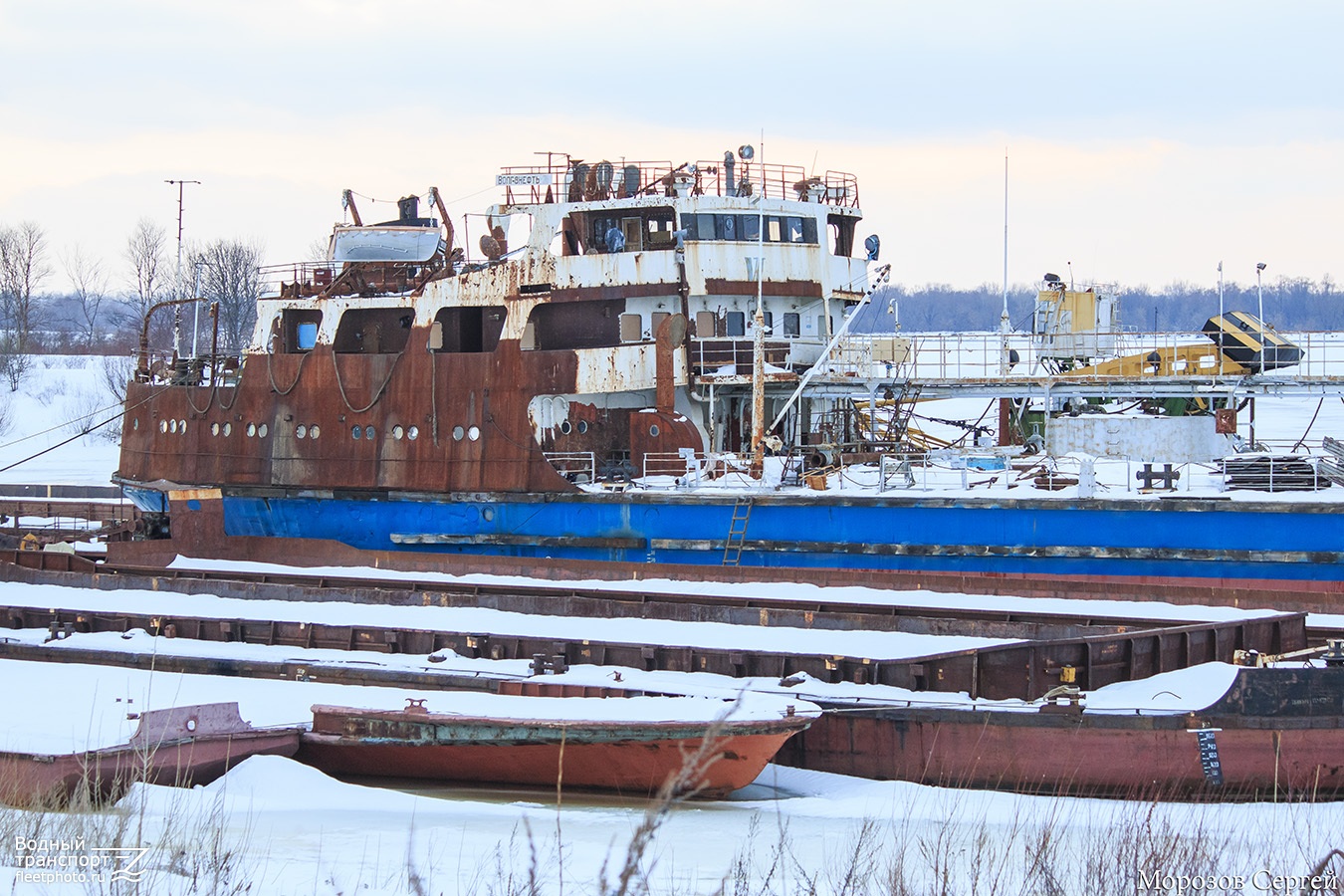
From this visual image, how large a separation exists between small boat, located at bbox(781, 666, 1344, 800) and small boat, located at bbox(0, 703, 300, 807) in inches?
243

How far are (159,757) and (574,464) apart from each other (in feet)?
34.9

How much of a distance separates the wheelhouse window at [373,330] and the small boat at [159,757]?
11826 mm

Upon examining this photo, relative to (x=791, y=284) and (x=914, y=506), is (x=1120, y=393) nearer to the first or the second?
(x=914, y=506)

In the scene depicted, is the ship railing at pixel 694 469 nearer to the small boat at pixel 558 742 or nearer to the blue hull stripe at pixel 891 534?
the blue hull stripe at pixel 891 534

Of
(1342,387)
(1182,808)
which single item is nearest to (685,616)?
(1182,808)

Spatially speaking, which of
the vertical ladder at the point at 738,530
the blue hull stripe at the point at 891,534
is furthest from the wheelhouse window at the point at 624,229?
the vertical ladder at the point at 738,530

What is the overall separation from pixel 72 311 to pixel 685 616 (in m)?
131

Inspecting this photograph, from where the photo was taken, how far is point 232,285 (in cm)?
6419

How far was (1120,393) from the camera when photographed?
2095 centimetres

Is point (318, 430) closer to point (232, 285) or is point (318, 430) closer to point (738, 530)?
point (738, 530)

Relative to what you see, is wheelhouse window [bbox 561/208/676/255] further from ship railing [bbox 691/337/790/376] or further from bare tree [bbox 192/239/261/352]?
bare tree [bbox 192/239/261/352]

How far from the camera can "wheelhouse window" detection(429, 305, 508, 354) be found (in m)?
23.2

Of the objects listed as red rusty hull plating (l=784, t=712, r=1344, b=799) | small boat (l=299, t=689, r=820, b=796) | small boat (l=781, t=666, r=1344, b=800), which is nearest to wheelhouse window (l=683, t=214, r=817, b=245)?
small boat (l=299, t=689, r=820, b=796)

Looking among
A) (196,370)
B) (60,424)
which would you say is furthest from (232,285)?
(196,370)
